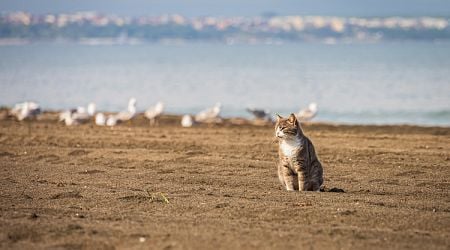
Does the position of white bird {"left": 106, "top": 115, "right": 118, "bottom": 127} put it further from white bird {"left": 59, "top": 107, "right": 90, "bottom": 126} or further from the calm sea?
the calm sea

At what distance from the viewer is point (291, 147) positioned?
1209cm

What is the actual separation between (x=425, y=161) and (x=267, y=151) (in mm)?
3165

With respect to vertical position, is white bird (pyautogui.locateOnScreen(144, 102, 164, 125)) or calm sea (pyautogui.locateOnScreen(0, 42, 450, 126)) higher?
calm sea (pyautogui.locateOnScreen(0, 42, 450, 126))

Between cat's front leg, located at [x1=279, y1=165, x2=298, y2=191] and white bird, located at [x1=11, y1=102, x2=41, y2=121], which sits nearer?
cat's front leg, located at [x1=279, y1=165, x2=298, y2=191]

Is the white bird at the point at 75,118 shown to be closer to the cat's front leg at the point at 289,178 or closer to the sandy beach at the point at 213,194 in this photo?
the sandy beach at the point at 213,194

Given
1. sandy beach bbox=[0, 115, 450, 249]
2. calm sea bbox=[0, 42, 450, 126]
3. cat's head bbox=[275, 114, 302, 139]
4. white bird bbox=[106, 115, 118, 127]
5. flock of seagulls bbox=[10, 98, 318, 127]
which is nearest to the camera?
sandy beach bbox=[0, 115, 450, 249]

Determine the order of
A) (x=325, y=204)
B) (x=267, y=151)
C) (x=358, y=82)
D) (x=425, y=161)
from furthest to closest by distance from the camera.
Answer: (x=358, y=82)
(x=267, y=151)
(x=425, y=161)
(x=325, y=204)

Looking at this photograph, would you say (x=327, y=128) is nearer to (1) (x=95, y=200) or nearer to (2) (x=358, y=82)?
(1) (x=95, y=200)

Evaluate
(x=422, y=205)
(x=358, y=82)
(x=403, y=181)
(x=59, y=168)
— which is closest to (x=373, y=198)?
(x=422, y=205)

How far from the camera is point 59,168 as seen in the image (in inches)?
586

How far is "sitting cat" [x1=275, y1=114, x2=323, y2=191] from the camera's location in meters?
12.0

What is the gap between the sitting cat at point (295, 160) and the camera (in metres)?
12.0

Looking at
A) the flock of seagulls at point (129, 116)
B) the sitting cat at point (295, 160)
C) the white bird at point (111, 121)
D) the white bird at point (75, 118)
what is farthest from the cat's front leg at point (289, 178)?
the white bird at point (75, 118)

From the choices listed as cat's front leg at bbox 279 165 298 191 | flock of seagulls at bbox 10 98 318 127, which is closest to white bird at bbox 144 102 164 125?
flock of seagulls at bbox 10 98 318 127
